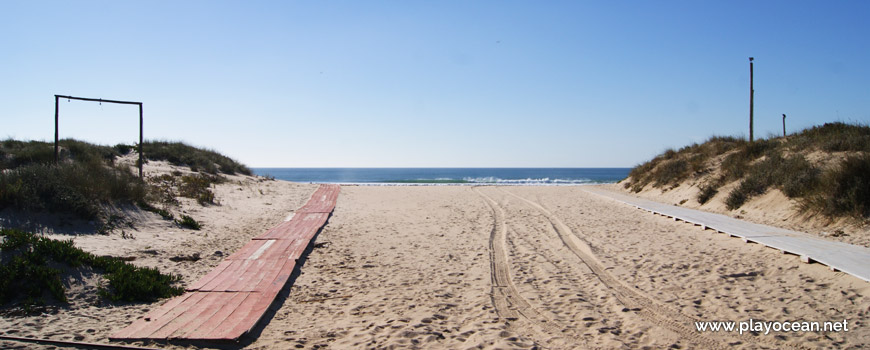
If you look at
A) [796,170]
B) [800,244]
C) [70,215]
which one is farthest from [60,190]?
[796,170]

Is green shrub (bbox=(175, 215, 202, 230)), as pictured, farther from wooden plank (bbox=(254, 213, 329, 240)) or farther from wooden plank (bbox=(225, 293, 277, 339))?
wooden plank (bbox=(225, 293, 277, 339))

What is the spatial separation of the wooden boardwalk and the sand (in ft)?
0.52

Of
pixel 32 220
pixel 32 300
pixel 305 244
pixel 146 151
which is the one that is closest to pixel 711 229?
pixel 305 244

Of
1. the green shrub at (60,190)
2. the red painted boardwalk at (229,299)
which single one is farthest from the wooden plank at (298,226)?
the green shrub at (60,190)

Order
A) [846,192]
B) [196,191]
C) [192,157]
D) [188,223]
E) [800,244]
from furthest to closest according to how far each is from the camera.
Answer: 1. [192,157]
2. [196,191]
3. [188,223]
4. [846,192]
5. [800,244]

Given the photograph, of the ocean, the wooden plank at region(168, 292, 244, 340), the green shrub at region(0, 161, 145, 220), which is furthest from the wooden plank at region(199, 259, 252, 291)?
the ocean

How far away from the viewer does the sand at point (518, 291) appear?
397cm

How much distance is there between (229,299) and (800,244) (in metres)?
8.10

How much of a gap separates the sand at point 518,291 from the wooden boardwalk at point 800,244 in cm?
16

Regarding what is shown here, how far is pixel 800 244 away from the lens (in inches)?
274

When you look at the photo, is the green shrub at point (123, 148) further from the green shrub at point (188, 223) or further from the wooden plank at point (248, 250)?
the wooden plank at point (248, 250)

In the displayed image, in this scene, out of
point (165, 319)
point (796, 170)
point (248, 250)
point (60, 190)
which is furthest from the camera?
point (796, 170)

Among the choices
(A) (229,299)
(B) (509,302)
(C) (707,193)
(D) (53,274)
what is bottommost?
(B) (509,302)

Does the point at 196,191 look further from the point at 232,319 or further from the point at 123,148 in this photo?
the point at 123,148
